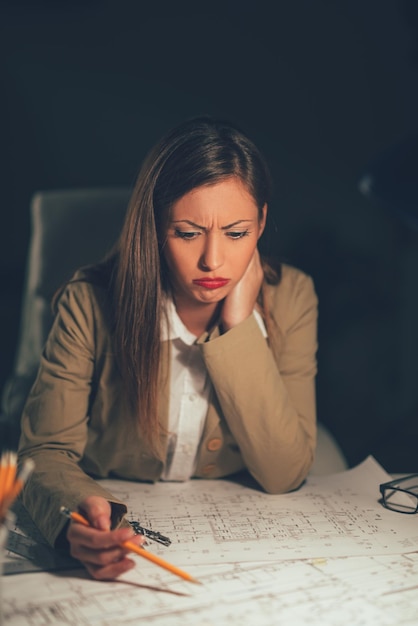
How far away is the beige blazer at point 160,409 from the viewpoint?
1.39m

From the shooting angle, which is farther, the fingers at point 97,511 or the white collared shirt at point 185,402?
the white collared shirt at point 185,402

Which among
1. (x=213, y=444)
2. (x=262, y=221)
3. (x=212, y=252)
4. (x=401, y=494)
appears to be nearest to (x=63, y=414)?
(x=213, y=444)

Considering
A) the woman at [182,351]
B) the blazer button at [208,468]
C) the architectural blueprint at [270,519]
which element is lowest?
the architectural blueprint at [270,519]

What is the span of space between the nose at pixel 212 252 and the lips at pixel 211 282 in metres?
0.03

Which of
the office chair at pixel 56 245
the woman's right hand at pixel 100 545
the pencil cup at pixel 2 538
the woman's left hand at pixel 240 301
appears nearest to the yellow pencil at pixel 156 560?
the woman's right hand at pixel 100 545

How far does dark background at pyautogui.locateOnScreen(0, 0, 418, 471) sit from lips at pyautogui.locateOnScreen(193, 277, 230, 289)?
1.18 metres

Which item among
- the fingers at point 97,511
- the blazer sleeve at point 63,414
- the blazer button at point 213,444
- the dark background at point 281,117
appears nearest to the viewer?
the fingers at point 97,511

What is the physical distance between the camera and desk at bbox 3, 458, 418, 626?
970mm

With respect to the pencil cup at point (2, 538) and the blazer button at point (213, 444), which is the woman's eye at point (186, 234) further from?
the pencil cup at point (2, 538)

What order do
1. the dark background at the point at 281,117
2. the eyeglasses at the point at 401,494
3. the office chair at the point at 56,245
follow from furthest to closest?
1. the dark background at the point at 281,117
2. the office chair at the point at 56,245
3. the eyeglasses at the point at 401,494

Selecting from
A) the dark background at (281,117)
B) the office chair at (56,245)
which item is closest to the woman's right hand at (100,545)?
the office chair at (56,245)

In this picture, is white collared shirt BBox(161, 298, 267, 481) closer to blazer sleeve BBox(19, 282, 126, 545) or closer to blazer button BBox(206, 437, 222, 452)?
blazer button BBox(206, 437, 222, 452)

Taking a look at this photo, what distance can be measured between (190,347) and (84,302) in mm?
216

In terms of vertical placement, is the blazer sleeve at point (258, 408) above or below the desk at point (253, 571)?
above
